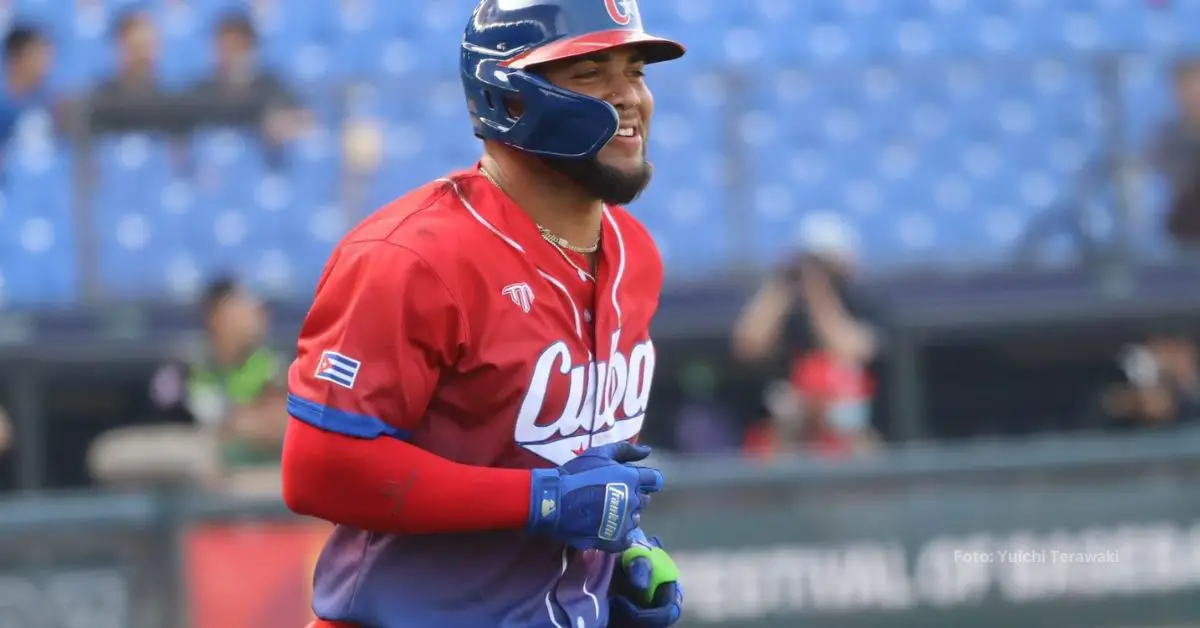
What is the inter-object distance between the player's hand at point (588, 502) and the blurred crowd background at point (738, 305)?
13.8 ft

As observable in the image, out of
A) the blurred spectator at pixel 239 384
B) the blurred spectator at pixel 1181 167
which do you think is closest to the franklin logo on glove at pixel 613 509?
the blurred spectator at pixel 239 384

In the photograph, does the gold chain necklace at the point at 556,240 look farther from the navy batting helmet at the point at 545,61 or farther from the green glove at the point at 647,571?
the green glove at the point at 647,571

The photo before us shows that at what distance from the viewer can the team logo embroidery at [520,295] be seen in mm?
2848

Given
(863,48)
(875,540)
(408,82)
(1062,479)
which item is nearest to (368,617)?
(875,540)

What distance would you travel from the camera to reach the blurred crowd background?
281 inches

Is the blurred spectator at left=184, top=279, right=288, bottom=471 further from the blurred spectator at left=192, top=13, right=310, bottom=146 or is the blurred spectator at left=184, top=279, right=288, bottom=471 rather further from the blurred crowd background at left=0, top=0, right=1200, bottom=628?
the blurred spectator at left=192, top=13, right=310, bottom=146

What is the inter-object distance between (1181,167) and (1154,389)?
1.21 meters

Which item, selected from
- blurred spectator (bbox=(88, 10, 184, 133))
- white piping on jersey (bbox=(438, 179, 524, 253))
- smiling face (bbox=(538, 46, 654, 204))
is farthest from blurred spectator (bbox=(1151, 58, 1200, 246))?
white piping on jersey (bbox=(438, 179, 524, 253))

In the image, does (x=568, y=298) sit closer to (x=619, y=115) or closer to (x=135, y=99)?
(x=619, y=115)

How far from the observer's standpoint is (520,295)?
2.86 metres

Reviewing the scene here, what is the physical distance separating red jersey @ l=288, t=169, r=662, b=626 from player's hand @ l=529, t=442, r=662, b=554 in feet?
0.37

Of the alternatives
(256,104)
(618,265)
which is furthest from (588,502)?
(256,104)

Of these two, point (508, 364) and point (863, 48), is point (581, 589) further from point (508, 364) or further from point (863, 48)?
point (863, 48)

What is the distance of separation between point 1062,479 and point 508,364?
17.2 feet
